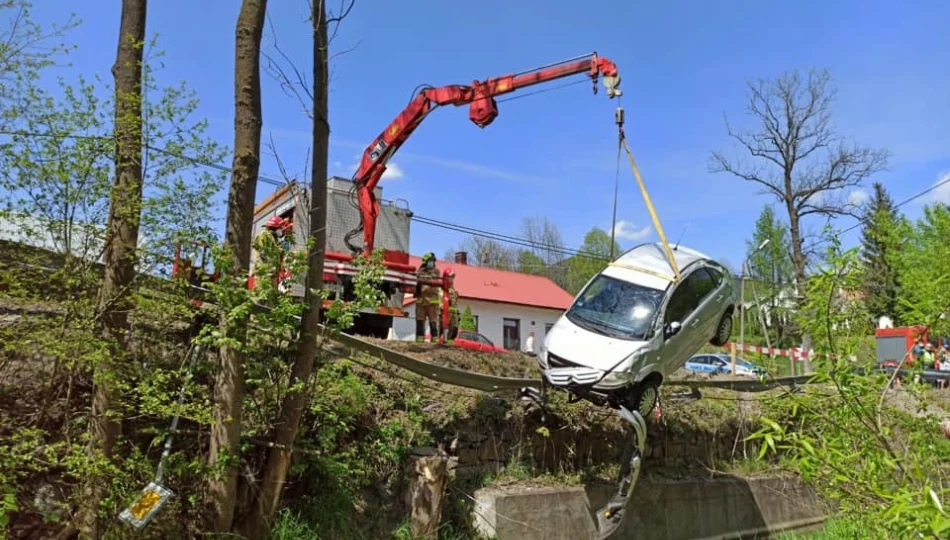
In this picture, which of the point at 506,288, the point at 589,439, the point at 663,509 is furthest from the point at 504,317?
the point at 589,439

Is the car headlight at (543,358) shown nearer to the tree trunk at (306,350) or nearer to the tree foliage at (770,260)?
the tree trunk at (306,350)

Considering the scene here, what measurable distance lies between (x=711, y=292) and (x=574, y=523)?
376 cm

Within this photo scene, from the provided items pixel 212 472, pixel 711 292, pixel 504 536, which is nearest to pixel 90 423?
pixel 212 472

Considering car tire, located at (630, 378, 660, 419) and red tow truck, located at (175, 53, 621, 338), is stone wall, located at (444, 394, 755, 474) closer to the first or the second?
car tire, located at (630, 378, 660, 419)

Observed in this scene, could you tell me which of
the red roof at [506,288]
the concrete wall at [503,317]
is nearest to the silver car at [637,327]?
the concrete wall at [503,317]

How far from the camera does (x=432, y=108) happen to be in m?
12.2

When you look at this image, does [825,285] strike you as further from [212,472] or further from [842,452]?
[212,472]

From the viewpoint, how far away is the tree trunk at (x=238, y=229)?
16.7 ft

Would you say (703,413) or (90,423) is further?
(703,413)

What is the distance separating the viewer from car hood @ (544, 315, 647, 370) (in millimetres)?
7617

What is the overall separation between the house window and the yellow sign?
3020cm

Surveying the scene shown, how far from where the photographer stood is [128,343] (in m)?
4.97

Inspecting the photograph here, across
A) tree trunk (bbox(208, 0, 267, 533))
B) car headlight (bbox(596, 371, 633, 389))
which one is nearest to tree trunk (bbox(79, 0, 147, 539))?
tree trunk (bbox(208, 0, 267, 533))

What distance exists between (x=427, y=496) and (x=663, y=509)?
15.3 ft
